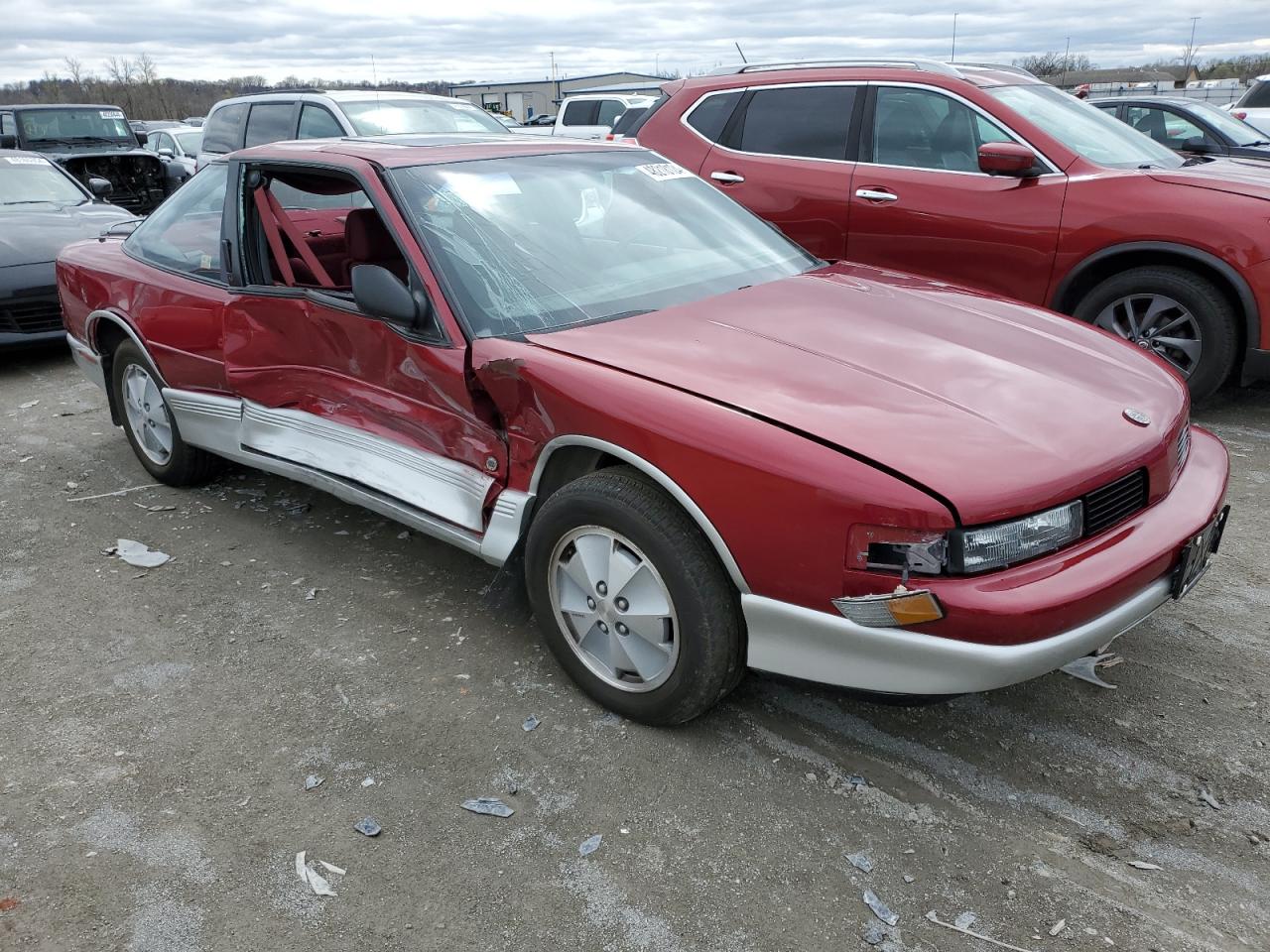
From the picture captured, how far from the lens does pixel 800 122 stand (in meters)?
6.13

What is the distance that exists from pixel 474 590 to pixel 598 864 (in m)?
1.54

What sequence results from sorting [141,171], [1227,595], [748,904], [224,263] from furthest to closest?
[141,171]
[224,263]
[1227,595]
[748,904]

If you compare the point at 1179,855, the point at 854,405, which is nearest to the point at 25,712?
the point at 854,405

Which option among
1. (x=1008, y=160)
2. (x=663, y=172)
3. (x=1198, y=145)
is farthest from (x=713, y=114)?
(x=1198, y=145)

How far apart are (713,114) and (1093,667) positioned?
15.1ft

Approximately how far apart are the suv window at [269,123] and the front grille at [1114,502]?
8.81 meters

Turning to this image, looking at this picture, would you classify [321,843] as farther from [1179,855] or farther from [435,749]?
[1179,855]

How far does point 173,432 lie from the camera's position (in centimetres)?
460

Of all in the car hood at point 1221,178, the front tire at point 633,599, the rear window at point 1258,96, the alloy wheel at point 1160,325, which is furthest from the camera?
the rear window at point 1258,96

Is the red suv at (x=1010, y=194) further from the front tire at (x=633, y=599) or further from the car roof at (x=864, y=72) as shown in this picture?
the front tire at (x=633, y=599)

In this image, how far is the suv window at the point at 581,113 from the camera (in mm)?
17203

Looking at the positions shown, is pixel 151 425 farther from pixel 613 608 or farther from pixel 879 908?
pixel 879 908

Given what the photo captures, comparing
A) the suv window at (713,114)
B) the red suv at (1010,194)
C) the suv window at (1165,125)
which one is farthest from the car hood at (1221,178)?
the suv window at (1165,125)

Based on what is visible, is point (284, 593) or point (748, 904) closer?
point (748, 904)
